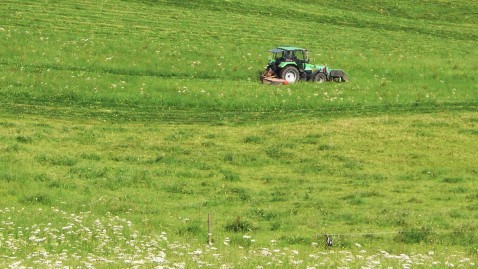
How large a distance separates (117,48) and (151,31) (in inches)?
265

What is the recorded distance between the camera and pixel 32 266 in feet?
58.1

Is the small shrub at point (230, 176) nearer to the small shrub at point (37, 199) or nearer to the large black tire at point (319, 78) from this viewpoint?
the small shrub at point (37, 199)

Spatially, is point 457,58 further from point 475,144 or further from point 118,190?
point 118,190

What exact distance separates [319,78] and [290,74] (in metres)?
1.85

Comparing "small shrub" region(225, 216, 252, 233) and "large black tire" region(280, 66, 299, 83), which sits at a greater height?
"large black tire" region(280, 66, 299, 83)

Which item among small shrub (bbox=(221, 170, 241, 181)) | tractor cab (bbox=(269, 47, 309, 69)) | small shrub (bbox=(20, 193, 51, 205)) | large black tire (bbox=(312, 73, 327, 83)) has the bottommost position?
small shrub (bbox=(20, 193, 51, 205))

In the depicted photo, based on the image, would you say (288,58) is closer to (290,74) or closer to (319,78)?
(290,74)

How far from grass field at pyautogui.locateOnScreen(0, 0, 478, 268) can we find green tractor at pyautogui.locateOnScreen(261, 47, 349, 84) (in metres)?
1.28

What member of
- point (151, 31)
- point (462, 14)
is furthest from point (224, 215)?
point (462, 14)

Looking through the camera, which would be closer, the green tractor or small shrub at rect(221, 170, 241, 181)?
small shrub at rect(221, 170, 241, 181)

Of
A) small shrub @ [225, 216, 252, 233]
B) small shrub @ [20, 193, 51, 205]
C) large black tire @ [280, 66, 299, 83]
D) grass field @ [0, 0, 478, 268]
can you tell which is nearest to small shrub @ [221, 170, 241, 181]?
grass field @ [0, 0, 478, 268]

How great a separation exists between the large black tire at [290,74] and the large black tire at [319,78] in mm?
1107

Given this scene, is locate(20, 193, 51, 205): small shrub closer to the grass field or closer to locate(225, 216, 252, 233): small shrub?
the grass field

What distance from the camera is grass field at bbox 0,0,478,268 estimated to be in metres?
23.2
